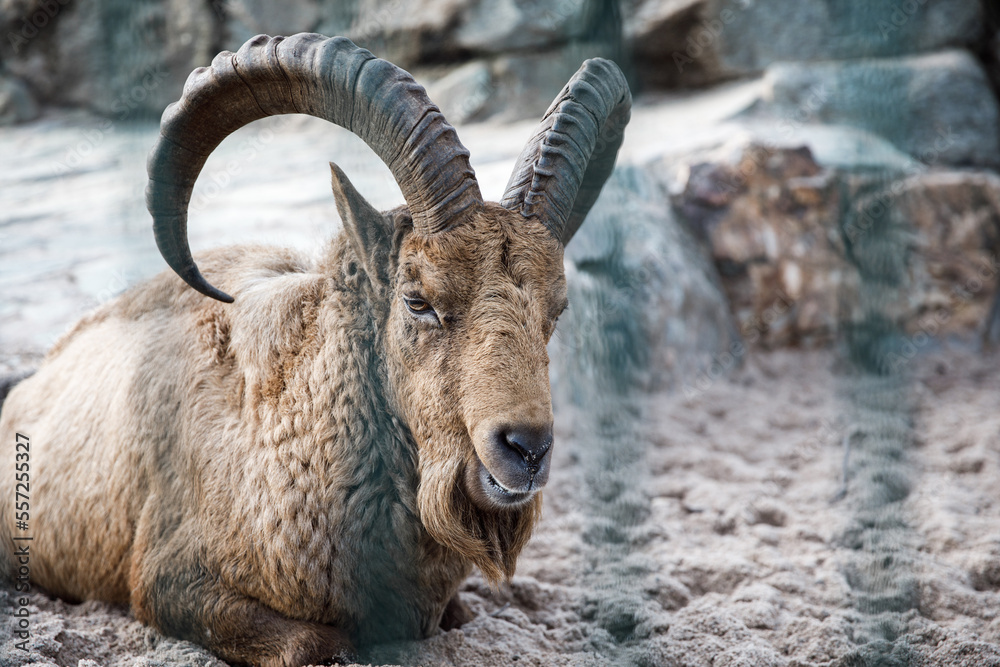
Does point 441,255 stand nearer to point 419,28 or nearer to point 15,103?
point 419,28

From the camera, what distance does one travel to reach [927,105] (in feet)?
28.8

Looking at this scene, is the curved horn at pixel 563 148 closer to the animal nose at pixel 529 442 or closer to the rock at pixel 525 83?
the animal nose at pixel 529 442

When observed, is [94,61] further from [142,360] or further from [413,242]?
[413,242]

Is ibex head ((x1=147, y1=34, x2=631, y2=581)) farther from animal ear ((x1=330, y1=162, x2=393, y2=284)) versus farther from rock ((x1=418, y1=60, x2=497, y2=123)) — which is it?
rock ((x1=418, y1=60, x2=497, y2=123))

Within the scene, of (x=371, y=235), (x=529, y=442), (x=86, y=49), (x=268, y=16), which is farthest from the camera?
(x=86, y=49)

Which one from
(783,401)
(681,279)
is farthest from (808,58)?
(783,401)

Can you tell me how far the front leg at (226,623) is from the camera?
10.4ft

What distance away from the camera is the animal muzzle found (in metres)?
2.79

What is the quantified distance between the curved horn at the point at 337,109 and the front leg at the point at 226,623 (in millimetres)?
1390

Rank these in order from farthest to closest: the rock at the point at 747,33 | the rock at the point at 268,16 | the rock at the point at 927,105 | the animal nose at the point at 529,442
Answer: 1. the rock at the point at 268,16
2. the rock at the point at 747,33
3. the rock at the point at 927,105
4. the animal nose at the point at 529,442

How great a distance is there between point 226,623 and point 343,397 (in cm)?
103

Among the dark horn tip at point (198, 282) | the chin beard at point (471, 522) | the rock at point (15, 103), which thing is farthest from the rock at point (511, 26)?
the chin beard at point (471, 522)

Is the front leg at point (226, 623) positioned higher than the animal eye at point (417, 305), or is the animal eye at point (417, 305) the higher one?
the animal eye at point (417, 305)

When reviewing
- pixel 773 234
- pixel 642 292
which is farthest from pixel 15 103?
pixel 773 234
